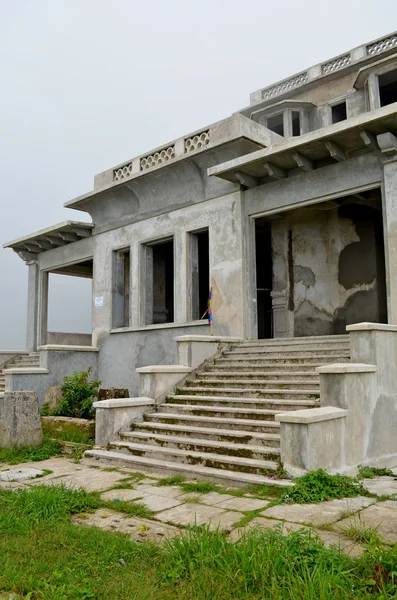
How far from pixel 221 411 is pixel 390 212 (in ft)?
15.8

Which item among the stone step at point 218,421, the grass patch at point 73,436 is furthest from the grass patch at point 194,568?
the grass patch at point 73,436

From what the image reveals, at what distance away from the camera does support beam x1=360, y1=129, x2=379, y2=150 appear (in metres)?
9.62

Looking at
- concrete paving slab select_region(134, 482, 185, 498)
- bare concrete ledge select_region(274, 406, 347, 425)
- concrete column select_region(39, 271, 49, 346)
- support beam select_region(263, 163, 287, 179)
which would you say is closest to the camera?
concrete paving slab select_region(134, 482, 185, 498)

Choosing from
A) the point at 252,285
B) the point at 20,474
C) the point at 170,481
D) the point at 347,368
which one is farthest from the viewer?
the point at 252,285

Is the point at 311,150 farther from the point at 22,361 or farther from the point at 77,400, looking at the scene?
the point at 22,361

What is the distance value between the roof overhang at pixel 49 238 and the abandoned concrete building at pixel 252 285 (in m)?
0.06

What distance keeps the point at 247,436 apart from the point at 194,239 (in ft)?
24.2

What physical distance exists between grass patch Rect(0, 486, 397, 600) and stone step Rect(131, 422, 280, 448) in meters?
2.92

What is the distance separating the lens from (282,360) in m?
9.85

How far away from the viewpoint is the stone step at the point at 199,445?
6892mm

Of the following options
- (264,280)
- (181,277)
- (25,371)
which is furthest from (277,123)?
(25,371)

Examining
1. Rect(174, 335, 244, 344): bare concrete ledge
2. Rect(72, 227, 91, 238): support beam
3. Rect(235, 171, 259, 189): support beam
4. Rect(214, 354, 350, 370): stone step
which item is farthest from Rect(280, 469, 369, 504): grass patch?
Rect(72, 227, 91, 238): support beam

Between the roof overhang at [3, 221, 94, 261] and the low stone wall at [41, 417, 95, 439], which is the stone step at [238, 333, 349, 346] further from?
the roof overhang at [3, 221, 94, 261]

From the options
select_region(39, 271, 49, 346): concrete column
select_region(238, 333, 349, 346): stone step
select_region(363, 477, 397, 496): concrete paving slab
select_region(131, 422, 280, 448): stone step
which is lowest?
select_region(363, 477, 397, 496): concrete paving slab
